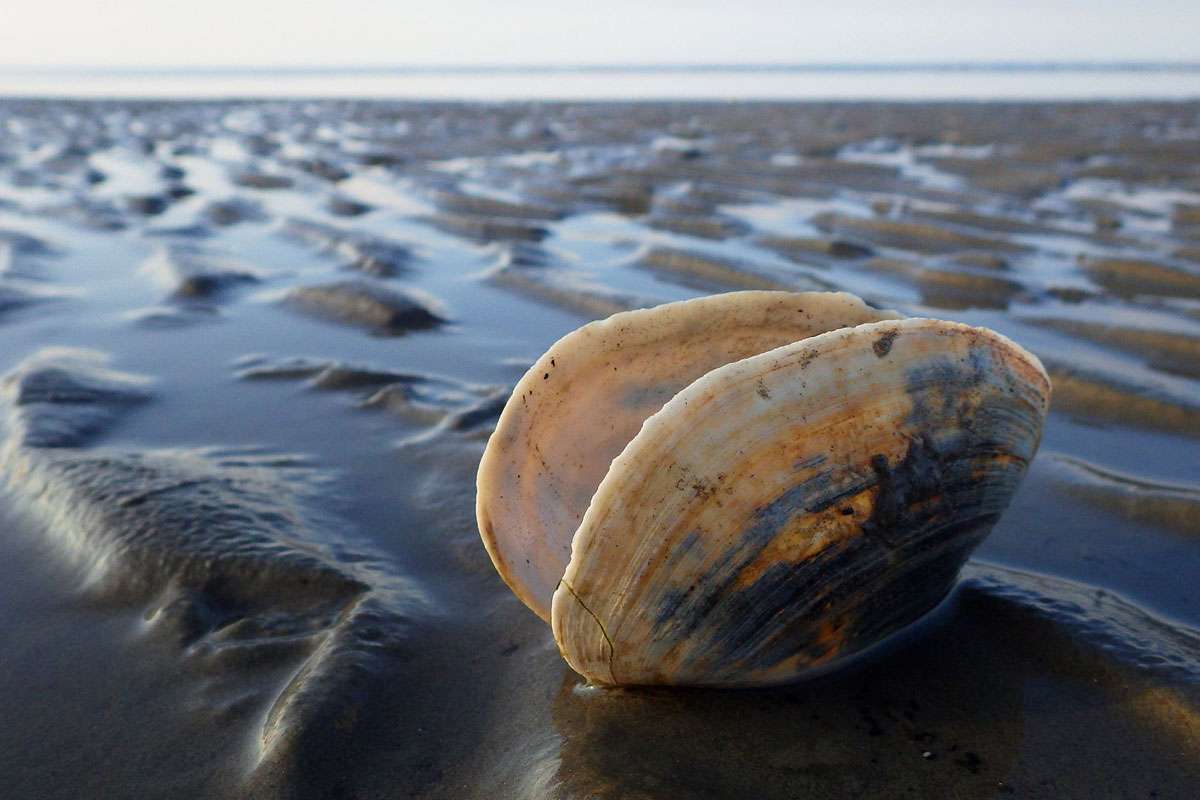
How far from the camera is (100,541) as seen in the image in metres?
2.24

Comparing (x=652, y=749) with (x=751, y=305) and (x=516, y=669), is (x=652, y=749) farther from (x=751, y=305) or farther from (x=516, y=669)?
(x=751, y=305)

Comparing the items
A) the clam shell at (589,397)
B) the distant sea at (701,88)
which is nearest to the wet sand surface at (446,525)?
the clam shell at (589,397)

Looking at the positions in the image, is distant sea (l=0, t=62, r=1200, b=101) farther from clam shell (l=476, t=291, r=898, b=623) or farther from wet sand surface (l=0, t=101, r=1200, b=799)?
clam shell (l=476, t=291, r=898, b=623)

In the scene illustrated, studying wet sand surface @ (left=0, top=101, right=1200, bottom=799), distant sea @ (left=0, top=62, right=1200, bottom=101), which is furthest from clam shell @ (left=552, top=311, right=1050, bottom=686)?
distant sea @ (left=0, top=62, right=1200, bottom=101)

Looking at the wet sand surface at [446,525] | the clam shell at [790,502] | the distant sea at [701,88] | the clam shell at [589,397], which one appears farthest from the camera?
the distant sea at [701,88]

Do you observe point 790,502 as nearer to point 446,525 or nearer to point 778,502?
point 778,502

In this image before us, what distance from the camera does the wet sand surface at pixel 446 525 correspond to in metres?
1.59

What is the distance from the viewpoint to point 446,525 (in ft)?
8.07

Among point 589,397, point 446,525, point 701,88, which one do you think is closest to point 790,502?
point 589,397

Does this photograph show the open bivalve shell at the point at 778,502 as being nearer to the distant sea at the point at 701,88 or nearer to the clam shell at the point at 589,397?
the clam shell at the point at 589,397

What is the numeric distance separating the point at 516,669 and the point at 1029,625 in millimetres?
998

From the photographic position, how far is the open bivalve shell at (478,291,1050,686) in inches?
57.2

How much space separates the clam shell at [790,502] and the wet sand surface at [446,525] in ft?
0.49

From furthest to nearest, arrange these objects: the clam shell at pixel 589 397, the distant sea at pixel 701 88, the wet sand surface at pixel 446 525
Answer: the distant sea at pixel 701 88 → the clam shell at pixel 589 397 → the wet sand surface at pixel 446 525
